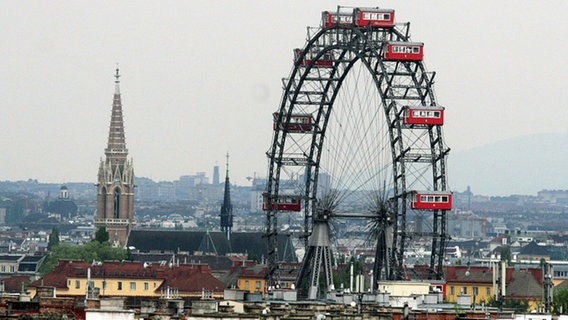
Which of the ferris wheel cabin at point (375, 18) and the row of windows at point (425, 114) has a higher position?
the ferris wheel cabin at point (375, 18)

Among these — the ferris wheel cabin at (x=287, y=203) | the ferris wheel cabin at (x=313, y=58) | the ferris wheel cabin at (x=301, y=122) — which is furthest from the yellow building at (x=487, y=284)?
the ferris wheel cabin at (x=313, y=58)

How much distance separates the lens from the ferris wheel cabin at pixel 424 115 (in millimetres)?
127438

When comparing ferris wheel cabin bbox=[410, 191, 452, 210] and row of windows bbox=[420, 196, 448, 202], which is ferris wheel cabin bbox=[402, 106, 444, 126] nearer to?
ferris wheel cabin bbox=[410, 191, 452, 210]

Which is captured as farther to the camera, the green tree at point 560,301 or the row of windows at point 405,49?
the green tree at point 560,301

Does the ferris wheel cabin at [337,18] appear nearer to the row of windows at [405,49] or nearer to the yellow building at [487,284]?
the row of windows at [405,49]

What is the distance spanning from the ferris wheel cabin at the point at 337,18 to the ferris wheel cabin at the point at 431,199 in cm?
1382

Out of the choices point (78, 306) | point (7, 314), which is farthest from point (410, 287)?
point (7, 314)

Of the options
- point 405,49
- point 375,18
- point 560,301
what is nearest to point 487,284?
point 560,301

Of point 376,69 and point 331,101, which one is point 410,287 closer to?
point 376,69

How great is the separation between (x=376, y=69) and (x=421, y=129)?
4.16 meters

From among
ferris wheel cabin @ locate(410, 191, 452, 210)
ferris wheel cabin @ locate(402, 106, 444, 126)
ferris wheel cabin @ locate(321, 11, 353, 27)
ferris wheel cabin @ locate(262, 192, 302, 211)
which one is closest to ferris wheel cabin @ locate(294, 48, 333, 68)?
ferris wheel cabin @ locate(321, 11, 353, 27)

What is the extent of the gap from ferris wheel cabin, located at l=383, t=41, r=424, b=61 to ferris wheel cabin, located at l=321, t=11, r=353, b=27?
7.27m

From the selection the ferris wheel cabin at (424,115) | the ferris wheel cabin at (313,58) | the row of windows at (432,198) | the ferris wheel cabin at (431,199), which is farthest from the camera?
the ferris wheel cabin at (313,58)

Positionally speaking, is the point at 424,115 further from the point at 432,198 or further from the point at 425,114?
the point at 432,198
